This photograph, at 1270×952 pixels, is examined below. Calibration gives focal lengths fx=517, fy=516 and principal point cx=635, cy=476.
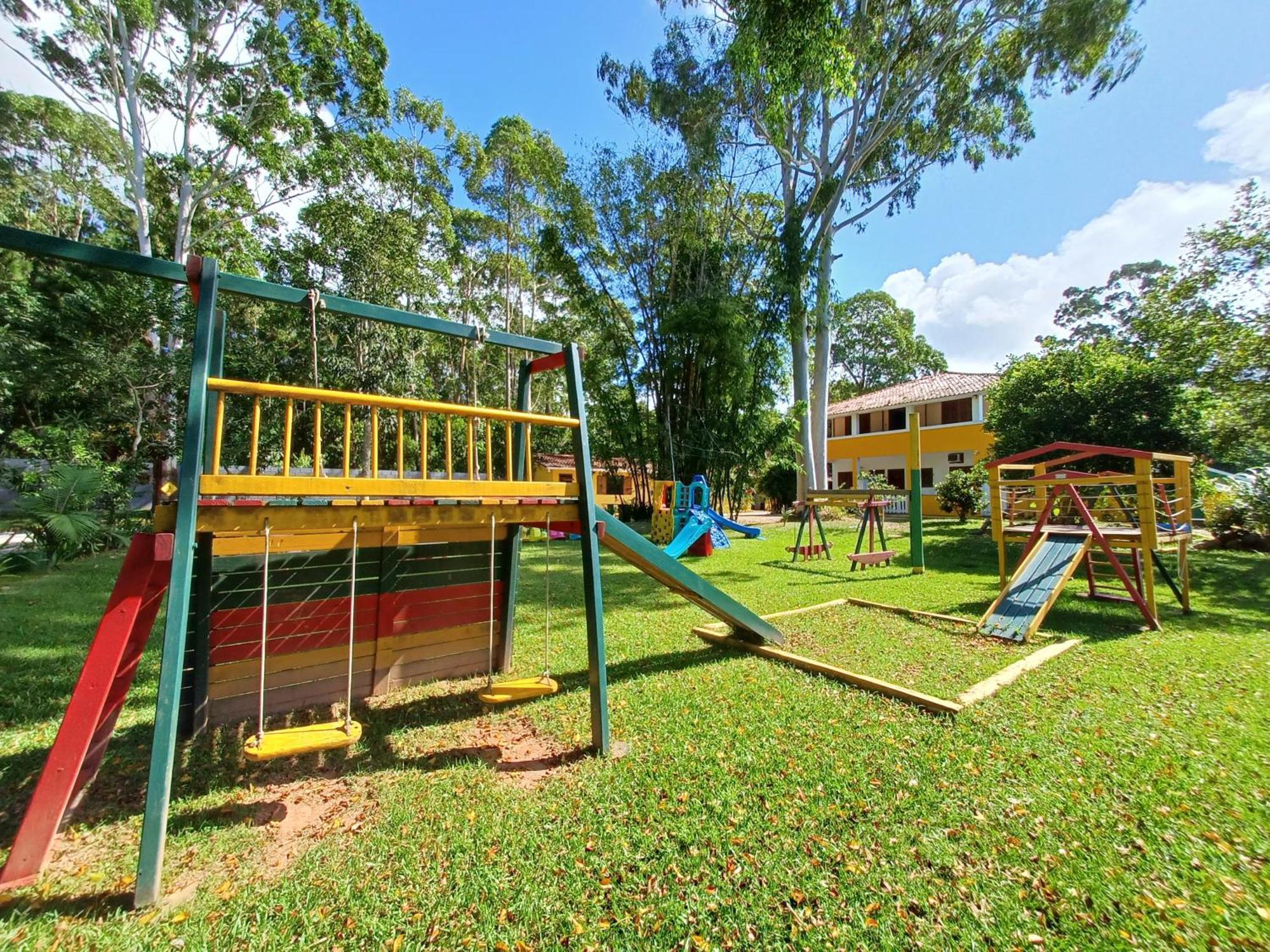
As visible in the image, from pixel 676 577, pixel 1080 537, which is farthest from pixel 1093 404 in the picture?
pixel 676 577

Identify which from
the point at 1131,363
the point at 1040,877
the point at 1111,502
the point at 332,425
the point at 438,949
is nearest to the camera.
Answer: the point at 438,949

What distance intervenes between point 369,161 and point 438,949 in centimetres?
1765

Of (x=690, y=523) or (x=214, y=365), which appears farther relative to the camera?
(x=690, y=523)

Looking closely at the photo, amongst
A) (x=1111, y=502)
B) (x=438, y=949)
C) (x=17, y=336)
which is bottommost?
(x=438, y=949)

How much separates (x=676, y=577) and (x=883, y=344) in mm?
39326

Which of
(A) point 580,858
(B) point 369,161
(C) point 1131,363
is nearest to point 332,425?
(B) point 369,161

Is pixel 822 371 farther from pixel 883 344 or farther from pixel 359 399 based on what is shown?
pixel 883 344

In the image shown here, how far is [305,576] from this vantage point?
3293 mm

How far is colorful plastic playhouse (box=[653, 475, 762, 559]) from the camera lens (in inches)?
392

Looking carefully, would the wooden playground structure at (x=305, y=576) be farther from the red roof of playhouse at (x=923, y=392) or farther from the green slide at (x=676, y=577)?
the red roof of playhouse at (x=923, y=392)

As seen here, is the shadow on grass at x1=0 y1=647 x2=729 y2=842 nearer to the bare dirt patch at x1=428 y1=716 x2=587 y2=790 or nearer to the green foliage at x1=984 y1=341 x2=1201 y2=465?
the bare dirt patch at x1=428 y1=716 x2=587 y2=790

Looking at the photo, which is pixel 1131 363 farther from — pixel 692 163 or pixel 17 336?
pixel 17 336

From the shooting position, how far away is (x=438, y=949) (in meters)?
1.65

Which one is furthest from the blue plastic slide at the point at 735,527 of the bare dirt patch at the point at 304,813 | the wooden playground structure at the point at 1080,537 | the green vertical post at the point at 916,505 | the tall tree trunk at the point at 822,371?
the bare dirt patch at the point at 304,813
